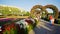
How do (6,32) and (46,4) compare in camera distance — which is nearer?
(6,32)

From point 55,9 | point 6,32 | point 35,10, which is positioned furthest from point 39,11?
point 6,32

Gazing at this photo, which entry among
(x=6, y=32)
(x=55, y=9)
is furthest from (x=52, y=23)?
(x=6, y=32)

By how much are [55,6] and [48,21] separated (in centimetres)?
58

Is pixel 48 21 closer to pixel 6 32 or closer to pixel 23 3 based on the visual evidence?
pixel 23 3

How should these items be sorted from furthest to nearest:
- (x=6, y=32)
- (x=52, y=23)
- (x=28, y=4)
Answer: (x=52, y=23) → (x=28, y=4) → (x=6, y=32)

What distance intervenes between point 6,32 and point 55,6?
2.47m

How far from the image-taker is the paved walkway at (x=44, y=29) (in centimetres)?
519

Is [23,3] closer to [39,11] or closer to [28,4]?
[28,4]

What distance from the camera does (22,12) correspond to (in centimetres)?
554

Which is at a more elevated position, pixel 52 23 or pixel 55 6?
pixel 55 6

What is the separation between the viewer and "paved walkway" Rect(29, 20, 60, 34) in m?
5.19

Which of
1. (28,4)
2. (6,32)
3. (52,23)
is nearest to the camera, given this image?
(6,32)

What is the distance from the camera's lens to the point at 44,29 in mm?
5730

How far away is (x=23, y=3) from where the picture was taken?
535 centimetres
